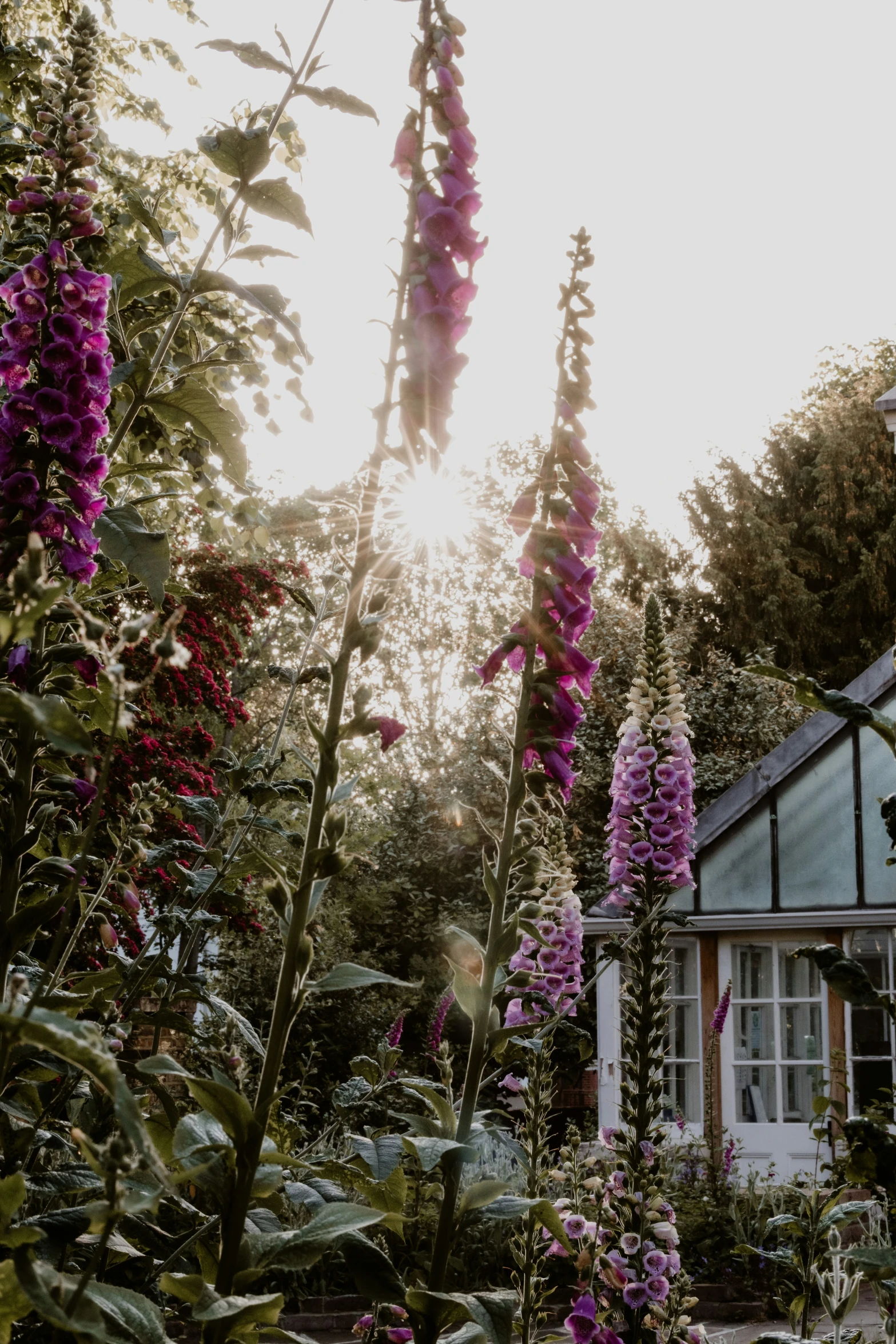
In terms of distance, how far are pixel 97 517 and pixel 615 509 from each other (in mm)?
22950

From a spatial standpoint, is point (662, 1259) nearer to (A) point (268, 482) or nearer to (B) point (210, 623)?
(B) point (210, 623)

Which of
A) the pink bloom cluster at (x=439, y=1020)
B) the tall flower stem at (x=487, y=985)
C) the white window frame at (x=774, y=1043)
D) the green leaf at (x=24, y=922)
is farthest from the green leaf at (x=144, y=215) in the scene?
the white window frame at (x=774, y=1043)

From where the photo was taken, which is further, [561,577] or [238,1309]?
[561,577]

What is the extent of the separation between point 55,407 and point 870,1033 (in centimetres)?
1161

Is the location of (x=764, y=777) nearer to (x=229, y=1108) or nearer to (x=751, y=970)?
(x=751, y=970)

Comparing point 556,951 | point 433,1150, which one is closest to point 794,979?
point 556,951

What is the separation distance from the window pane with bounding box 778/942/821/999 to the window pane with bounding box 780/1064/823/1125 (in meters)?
0.71

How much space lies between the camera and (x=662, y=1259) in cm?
260

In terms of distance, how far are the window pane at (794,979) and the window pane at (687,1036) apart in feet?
2.96

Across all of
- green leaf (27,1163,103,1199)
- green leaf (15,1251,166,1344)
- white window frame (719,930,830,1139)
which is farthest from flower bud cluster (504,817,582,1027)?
white window frame (719,930,830,1139)

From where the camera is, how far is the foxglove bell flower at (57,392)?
4.35 ft

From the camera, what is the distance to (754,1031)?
1148 cm

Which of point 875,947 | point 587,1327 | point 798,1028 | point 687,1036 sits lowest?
point 587,1327

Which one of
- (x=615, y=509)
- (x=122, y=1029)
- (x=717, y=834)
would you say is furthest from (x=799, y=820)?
(x=615, y=509)
